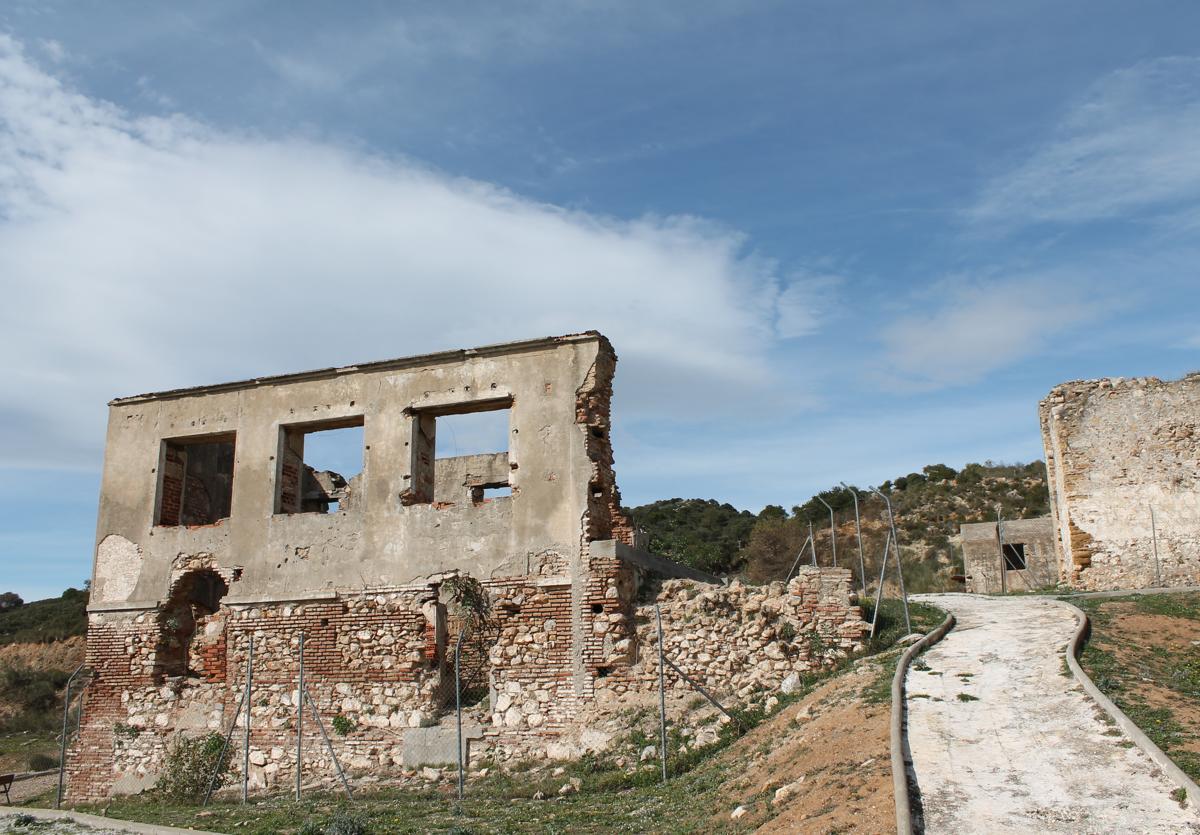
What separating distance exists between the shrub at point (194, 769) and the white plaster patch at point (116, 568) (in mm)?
3055

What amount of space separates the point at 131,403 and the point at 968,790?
15.8m

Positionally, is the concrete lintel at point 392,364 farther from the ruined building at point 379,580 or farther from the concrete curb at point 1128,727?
the concrete curb at point 1128,727

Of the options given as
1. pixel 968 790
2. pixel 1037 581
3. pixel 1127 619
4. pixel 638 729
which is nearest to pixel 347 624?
pixel 638 729

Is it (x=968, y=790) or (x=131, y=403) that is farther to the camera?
(x=131, y=403)

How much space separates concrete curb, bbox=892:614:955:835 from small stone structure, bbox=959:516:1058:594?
1501cm

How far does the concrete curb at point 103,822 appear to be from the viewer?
10.8 m

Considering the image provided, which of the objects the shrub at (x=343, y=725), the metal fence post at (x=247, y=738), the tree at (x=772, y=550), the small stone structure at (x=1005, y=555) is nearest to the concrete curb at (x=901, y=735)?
the shrub at (x=343, y=725)

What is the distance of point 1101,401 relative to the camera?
20328 mm

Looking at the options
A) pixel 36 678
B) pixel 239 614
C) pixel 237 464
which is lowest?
pixel 36 678

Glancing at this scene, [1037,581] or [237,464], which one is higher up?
[237,464]

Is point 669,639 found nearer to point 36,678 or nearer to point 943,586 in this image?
point 943,586

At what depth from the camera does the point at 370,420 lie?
1622 centimetres

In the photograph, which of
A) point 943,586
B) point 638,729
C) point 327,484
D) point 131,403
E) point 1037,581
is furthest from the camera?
point 943,586

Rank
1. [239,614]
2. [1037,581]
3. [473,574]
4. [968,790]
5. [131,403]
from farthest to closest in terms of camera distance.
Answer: [1037,581] → [131,403] → [239,614] → [473,574] → [968,790]
